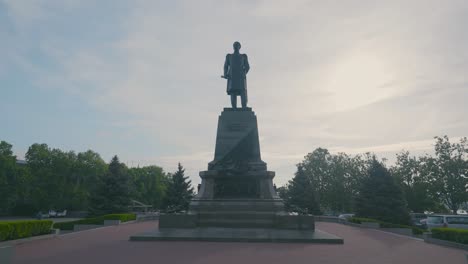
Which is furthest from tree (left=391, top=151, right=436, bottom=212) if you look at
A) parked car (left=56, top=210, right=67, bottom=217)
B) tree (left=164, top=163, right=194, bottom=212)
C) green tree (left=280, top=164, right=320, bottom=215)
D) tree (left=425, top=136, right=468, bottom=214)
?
parked car (left=56, top=210, right=67, bottom=217)

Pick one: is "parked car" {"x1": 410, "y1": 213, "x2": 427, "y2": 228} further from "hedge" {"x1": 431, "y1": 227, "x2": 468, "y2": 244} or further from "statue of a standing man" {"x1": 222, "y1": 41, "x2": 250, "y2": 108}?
"statue of a standing man" {"x1": 222, "y1": 41, "x2": 250, "y2": 108}

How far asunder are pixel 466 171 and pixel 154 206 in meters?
50.8

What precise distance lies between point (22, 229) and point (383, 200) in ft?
80.7

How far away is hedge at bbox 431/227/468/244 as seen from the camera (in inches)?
480

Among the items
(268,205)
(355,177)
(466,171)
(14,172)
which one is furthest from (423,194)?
(14,172)

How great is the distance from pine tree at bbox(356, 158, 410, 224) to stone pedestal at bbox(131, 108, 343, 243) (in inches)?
554

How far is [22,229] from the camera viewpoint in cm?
1296

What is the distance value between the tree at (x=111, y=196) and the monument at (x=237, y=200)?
55.6 ft

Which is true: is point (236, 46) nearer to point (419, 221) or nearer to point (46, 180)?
point (419, 221)

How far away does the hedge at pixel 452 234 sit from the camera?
40.0ft

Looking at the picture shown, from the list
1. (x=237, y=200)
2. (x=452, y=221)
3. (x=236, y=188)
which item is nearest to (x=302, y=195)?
(x=452, y=221)

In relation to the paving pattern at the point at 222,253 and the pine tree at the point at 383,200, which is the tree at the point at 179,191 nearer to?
the pine tree at the point at 383,200

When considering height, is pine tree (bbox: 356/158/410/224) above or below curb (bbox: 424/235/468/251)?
above

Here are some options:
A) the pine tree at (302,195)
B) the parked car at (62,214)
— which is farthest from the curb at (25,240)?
the parked car at (62,214)
